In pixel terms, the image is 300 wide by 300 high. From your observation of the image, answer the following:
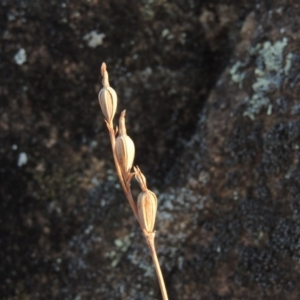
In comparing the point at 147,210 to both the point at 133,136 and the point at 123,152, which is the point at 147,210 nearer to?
the point at 123,152

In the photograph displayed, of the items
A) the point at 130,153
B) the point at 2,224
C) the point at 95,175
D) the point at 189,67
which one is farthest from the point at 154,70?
the point at 130,153

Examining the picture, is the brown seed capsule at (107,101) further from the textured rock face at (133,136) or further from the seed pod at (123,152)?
the textured rock face at (133,136)

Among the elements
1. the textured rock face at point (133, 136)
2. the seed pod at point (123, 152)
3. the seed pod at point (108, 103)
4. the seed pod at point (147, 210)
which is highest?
the seed pod at point (108, 103)

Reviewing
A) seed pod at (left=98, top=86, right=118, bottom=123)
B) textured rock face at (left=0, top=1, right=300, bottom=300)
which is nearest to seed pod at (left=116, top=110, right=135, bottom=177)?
seed pod at (left=98, top=86, right=118, bottom=123)

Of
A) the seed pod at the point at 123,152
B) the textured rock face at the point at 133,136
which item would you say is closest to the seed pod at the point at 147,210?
the seed pod at the point at 123,152

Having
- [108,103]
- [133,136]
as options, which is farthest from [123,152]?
[133,136]

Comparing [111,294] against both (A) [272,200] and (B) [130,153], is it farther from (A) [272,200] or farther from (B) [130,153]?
(B) [130,153]

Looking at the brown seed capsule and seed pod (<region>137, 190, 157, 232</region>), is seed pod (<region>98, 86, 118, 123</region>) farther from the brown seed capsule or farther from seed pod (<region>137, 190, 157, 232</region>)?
seed pod (<region>137, 190, 157, 232</region>)
